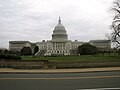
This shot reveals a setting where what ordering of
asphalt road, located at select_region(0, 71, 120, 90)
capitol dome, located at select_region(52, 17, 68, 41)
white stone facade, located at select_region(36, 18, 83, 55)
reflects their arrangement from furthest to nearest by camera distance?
capitol dome, located at select_region(52, 17, 68, 41) < white stone facade, located at select_region(36, 18, 83, 55) < asphalt road, located at select_region(0, 71, 120, 90)

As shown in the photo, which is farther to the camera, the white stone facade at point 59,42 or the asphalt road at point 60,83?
the white stone facade at point 59,42

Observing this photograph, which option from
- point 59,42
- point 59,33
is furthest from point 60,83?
point 59,42

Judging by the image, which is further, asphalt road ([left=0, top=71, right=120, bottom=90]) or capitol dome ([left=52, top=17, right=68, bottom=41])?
capitol dome ([left=52, top=17, right=68, bottom=41])

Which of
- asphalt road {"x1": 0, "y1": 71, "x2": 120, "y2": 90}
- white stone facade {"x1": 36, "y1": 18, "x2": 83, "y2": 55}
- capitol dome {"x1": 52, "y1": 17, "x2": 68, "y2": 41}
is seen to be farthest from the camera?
capitol dome {"x1": 52, "y1": 17, "x2": 68, "y2": 41}

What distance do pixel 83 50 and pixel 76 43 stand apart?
218 ft

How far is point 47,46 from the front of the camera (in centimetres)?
15925

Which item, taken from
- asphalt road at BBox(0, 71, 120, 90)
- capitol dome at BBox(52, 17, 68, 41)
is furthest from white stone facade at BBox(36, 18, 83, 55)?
asphalt road at BBox(0, 71, 120, 90)

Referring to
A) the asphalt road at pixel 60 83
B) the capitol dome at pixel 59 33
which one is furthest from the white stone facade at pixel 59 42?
the asphalt road at pixel 60 83

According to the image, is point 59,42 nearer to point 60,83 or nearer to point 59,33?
point 59,33

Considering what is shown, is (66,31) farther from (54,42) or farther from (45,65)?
(45,65)

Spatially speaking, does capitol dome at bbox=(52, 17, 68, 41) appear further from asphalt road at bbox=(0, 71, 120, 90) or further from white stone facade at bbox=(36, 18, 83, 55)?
asphalt road at bbox=(0, 71, 120, 90)

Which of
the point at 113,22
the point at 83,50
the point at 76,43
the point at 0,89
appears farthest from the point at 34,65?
the point at 76,43

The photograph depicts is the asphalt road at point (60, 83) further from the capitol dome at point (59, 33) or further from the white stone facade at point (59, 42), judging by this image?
the capitol dome at point (59, 33)

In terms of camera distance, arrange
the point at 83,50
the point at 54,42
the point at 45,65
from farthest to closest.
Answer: the point at 54,42 → the point at 83,50 → the point at 45,65
